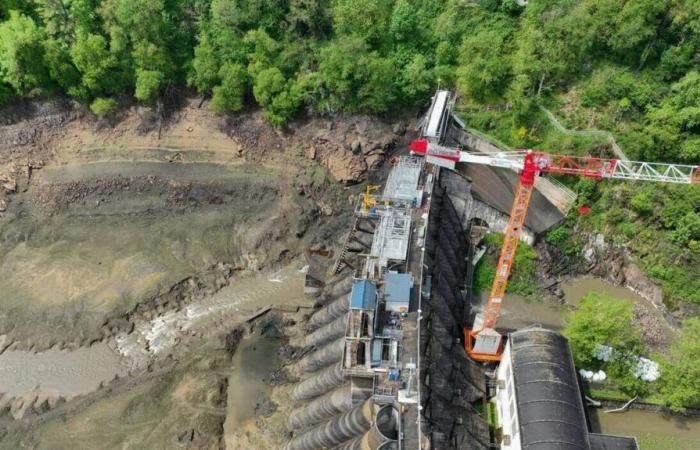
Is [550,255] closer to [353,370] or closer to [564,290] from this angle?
[564,290]

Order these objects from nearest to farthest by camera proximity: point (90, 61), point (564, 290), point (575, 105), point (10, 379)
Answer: point (10, 379) → point (564, 290) → point (575, 105) → point (90, 61)

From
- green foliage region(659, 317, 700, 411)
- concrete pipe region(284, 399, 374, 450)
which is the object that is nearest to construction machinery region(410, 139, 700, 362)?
green foliage region(659, 317, 700, 411)

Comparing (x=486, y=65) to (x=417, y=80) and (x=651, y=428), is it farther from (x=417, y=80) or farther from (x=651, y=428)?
(x=651, y=428)

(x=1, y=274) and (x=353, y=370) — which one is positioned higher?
(x=353, y=370)

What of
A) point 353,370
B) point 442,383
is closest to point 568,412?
point 442,383

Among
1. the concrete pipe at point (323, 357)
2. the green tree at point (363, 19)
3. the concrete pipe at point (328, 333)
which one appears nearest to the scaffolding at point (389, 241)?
the concrete pipe at point (328, 333)

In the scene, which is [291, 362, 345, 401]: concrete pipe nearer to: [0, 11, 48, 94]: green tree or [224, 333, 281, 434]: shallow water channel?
[224, 333, 281, 434]: shallow water channel

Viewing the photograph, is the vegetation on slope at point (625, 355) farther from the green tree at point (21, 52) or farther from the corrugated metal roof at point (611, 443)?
the green tree at point (21, 52)

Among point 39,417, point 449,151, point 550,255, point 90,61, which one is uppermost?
point 90,61
